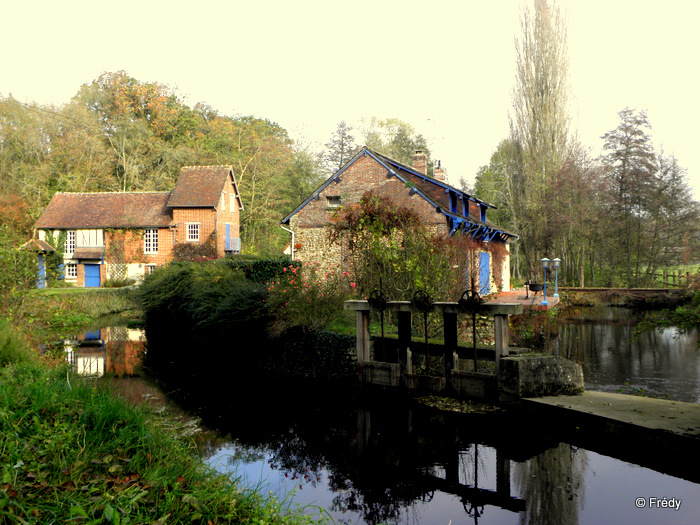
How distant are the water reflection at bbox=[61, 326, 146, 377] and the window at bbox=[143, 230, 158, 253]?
535 inches

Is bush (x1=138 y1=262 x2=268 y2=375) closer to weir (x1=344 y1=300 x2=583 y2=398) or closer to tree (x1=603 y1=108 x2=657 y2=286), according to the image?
weir (x1=344 y1=300 x2=583 y2=398)

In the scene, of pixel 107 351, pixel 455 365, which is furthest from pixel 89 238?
pixel 455 365

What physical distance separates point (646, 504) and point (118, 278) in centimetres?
3725

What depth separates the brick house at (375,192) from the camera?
22750mm

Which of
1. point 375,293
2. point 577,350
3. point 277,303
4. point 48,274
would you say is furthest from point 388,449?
point 577,350

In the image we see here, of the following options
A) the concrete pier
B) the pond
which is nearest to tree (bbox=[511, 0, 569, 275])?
the pond

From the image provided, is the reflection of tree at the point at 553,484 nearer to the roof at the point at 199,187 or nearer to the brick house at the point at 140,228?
the brick house at the point at 140,228

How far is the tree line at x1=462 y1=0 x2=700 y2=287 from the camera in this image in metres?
33.2

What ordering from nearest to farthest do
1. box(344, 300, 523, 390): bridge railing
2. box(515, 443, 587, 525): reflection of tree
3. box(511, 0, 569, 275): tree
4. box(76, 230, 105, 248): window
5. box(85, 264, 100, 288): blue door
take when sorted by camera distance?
box(515, 443, 587, 525): reflection of tree
box(344, 300, 523, 390): bridge railing
box(511, 0, 569, 275): tree
box(76, 230, 105, 248): window
box(85, 264, 100, 288): blue door

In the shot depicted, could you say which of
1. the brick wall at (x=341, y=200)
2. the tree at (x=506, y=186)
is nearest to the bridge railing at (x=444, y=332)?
the brick wall at (x=341, y=200)

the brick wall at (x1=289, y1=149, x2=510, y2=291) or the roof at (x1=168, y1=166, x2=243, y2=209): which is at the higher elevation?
the roof at (x1=168, y1=166, x2=243, y2=209)

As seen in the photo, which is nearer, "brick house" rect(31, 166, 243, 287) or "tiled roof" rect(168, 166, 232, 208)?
"tiled roof" rect(168, 166, 232, 208)

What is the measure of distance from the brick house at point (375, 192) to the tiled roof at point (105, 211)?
1561 centimetres

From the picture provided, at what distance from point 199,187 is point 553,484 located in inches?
1376
